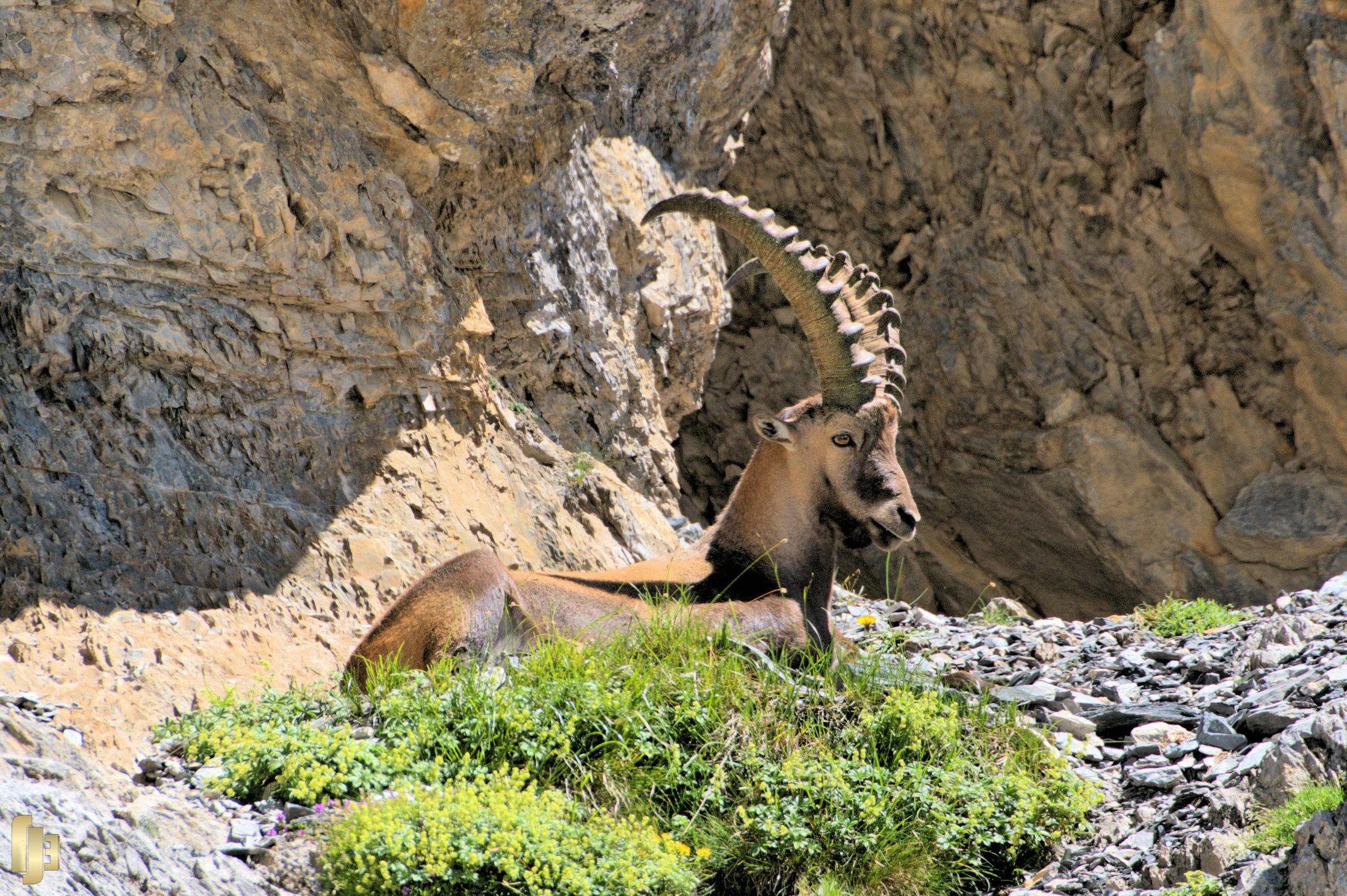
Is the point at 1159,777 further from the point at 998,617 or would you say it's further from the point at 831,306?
the point at 998,617

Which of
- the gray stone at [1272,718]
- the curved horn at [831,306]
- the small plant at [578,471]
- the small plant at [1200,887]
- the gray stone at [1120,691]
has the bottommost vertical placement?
the small plant at [1200,887]

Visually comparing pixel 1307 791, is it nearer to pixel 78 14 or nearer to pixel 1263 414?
pixel 78 14

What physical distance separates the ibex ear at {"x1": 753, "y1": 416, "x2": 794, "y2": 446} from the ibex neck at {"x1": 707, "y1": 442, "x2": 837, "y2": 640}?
0.11 m

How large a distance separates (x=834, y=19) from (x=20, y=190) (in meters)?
11.5

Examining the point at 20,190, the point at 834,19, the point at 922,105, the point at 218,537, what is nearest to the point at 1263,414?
the point at 922,105

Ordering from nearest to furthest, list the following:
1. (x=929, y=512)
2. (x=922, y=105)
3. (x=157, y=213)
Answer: (x=157, y=213) → (x=922, y=105) → (x=929, y=512)

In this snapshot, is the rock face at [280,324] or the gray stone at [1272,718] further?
the rock face at [280,324]

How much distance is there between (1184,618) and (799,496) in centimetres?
287

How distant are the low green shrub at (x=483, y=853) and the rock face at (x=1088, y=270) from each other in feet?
36.5

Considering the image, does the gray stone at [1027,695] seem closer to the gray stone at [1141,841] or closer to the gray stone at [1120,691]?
the gray stone at [1120,691]

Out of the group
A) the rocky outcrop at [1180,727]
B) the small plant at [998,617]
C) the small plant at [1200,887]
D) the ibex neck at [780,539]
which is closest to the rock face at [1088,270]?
the small plant at [998,617]

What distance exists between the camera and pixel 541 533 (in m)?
7.70

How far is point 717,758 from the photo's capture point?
13.9 ft

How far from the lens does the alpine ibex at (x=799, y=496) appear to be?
5406mm
